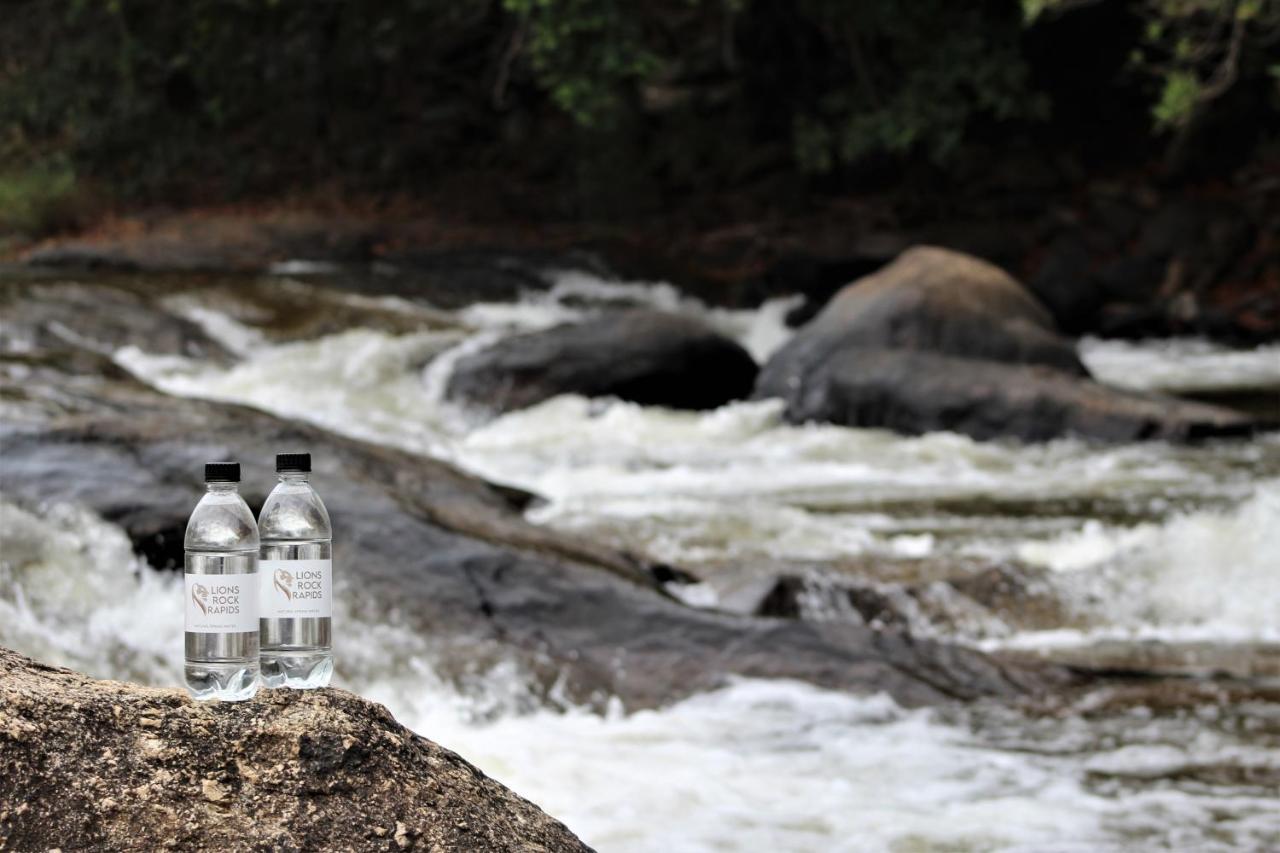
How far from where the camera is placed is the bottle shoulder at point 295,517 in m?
2.37

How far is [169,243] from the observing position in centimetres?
1947

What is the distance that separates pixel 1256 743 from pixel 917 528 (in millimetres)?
3423

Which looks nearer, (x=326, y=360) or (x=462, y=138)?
(x=326, y=360)

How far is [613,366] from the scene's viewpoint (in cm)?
1323

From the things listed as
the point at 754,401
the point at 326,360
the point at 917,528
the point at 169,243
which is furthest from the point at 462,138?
the point at 917,528

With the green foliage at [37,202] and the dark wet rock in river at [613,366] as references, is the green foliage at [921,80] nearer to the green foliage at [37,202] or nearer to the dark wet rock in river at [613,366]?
the dark wet rock in river at [613,366]

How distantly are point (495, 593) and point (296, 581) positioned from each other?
3.87 meters

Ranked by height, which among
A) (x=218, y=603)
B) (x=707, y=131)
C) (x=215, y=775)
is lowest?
(x=215, y=775)

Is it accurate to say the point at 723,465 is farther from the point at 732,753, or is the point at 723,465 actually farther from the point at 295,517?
the point at 295,517

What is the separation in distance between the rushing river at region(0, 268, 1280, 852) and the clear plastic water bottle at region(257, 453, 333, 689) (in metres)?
2.06

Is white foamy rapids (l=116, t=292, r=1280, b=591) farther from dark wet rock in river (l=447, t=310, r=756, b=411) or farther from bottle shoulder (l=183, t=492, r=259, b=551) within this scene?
bottle shoulder (l=183, t=492, r=259, b=551)

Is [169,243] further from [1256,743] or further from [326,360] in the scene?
[1256,743]

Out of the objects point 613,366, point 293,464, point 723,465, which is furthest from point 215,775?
point 613,366

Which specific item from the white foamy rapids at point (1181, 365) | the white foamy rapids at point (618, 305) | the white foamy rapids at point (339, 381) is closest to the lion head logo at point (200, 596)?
the white foamy rapids at point (339, 381)
